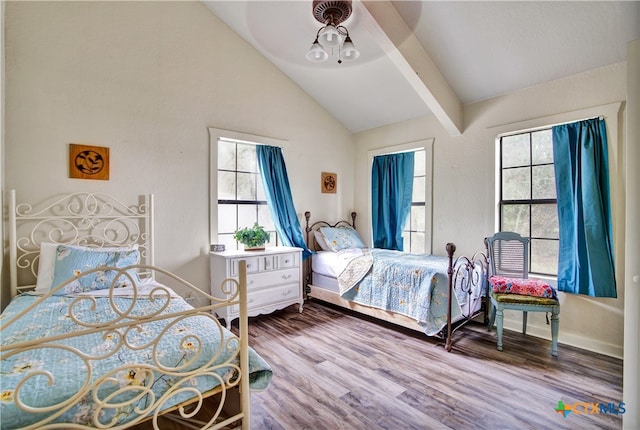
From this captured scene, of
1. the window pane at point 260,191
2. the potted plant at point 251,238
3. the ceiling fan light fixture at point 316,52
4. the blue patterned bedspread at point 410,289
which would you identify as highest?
the ceiling fan light fixture at point 316,52

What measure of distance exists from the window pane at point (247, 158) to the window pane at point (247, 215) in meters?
0.45

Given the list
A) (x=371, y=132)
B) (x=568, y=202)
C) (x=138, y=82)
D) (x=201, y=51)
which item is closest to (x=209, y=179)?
(x=138, y=82)

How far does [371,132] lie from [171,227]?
2908 mm

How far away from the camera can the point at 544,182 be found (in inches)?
122

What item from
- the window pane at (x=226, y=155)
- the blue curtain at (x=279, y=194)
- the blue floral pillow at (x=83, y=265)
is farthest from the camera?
the blue curtain at (x=279, y=194)

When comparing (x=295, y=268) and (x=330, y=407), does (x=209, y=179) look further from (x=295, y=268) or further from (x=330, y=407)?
(x=330, y=407)

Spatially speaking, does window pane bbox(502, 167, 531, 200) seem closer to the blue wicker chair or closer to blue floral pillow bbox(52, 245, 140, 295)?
the blue wicker chair

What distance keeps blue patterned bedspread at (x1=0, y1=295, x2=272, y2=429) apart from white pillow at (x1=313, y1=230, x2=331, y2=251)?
8.08 ft

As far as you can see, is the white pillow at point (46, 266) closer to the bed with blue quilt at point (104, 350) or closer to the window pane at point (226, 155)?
the bed with blue quilt at point (104, 350)

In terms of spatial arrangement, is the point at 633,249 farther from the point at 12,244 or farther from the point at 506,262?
the point at 12,244

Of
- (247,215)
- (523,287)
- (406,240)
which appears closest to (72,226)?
(247,215)

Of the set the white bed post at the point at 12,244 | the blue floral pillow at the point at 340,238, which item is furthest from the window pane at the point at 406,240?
the white bed post at the point at 12,244

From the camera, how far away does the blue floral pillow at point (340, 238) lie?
13.4 ft

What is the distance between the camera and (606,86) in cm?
266
